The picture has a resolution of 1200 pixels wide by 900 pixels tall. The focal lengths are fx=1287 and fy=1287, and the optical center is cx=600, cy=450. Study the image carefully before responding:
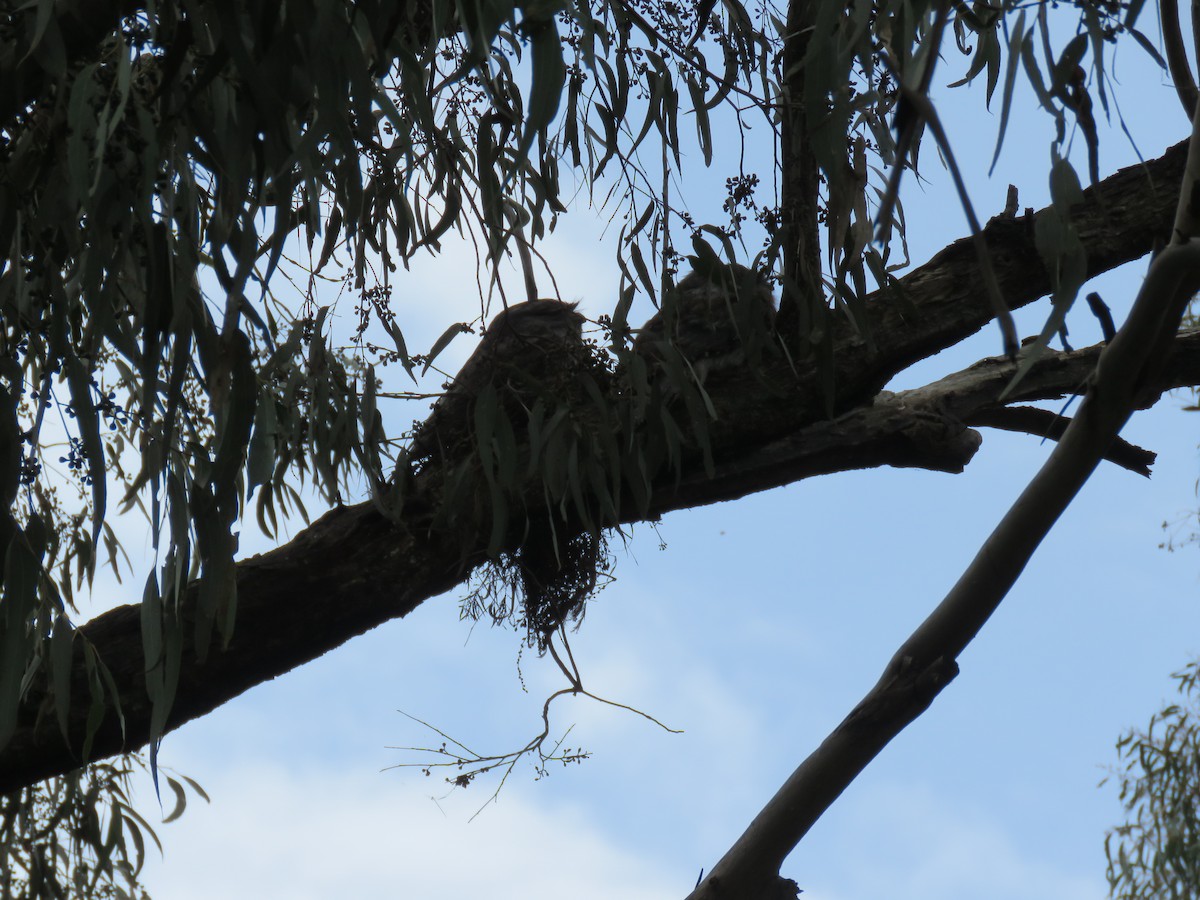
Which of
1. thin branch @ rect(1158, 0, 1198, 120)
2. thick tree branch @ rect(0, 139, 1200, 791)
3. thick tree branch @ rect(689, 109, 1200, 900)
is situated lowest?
thick tree branch @ rect(689, 109, 1200, 900)

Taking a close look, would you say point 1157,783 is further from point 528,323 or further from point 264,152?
point 264,152

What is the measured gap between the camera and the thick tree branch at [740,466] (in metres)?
1.72

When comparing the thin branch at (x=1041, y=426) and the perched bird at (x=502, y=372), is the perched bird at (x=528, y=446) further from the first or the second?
the thin branch at (x=1041, y=426)

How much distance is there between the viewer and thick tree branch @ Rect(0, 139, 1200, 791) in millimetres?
1724

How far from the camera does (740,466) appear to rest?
1920 millimetres

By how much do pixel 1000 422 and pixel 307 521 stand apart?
1.11 meters

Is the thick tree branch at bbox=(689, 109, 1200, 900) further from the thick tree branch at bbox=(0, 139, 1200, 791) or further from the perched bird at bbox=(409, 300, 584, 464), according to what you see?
the perched bird at bbox=(409, 300, 584, 464)

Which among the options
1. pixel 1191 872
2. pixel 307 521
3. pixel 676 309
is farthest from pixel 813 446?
pixel 1191 872

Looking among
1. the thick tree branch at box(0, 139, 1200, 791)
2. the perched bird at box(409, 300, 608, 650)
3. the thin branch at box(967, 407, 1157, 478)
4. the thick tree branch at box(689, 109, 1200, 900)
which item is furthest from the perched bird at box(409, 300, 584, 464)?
the thick tree branch at box(689, 109, 1200, 900)

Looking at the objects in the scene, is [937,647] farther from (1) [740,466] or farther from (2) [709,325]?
(2) [709,325]

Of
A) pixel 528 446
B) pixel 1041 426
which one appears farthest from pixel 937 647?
pixel 1041 426

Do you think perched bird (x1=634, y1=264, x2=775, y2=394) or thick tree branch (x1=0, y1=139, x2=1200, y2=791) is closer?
perched bird (x1=634, y1=264, x2=775, y2=394)

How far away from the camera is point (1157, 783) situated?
10.9 feet

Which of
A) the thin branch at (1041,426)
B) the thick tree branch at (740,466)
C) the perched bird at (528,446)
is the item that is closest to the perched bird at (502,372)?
the perched bird at (528,446)
